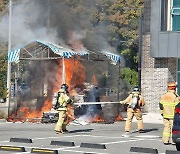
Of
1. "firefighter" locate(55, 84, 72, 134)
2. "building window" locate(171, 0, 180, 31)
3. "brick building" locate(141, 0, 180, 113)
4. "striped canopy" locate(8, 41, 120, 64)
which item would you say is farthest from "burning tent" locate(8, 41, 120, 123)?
"building window" locate(171, 0, 180, 31)

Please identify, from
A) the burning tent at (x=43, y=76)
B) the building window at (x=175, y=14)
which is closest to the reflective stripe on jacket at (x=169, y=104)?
the burning tent at (x=43, y=76)

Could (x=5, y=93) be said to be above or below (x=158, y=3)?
below

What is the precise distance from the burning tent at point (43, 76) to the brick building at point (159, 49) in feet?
13.6

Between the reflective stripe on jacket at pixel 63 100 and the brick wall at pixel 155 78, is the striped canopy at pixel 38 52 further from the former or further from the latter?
the brick wall at pixel 155 78

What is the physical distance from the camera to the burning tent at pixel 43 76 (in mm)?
26562

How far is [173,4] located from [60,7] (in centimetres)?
619

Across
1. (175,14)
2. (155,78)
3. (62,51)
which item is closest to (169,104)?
(62,51)

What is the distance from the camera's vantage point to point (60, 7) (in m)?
27.3

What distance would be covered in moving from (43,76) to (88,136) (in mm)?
6830

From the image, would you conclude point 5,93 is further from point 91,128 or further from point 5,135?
point 5,135

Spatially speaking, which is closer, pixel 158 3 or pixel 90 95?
pixel 90 95

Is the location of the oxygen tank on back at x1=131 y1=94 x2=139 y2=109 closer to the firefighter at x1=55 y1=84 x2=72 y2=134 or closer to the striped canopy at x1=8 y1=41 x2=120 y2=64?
the firefighter at x1=55 y1=84 x2=72 y2=134

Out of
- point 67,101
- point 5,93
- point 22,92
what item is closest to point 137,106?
point 67,101

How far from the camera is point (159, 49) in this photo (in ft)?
100
